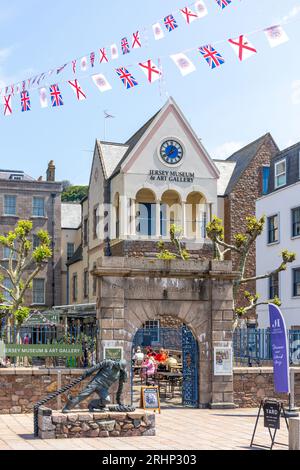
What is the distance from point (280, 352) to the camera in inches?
756

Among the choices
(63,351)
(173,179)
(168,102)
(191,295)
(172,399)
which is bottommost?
(172,399)

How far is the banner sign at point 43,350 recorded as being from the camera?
22.2 m

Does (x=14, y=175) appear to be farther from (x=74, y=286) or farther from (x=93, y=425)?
(x=93, y=425)

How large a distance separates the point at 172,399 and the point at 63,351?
15.9 feet

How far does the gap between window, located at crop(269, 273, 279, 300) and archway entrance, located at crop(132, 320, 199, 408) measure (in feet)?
24.4

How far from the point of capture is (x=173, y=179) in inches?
1615

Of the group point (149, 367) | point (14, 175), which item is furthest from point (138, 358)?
point (14, 175)

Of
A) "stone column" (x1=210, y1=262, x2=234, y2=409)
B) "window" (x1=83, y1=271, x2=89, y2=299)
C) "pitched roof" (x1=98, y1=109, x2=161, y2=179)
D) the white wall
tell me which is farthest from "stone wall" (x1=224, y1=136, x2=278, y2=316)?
"stone column" (x1=210, y1=262, x2=234, y2=409)

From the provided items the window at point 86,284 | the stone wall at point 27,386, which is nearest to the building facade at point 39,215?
the window at point 86,284

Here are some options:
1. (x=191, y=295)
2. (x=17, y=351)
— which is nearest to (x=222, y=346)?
(x=191, y=295)

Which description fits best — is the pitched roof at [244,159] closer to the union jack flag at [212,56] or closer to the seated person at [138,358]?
the seated person at [138,358]

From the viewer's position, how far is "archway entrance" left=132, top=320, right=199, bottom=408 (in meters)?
23.1

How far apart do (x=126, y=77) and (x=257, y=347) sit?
961 cm
